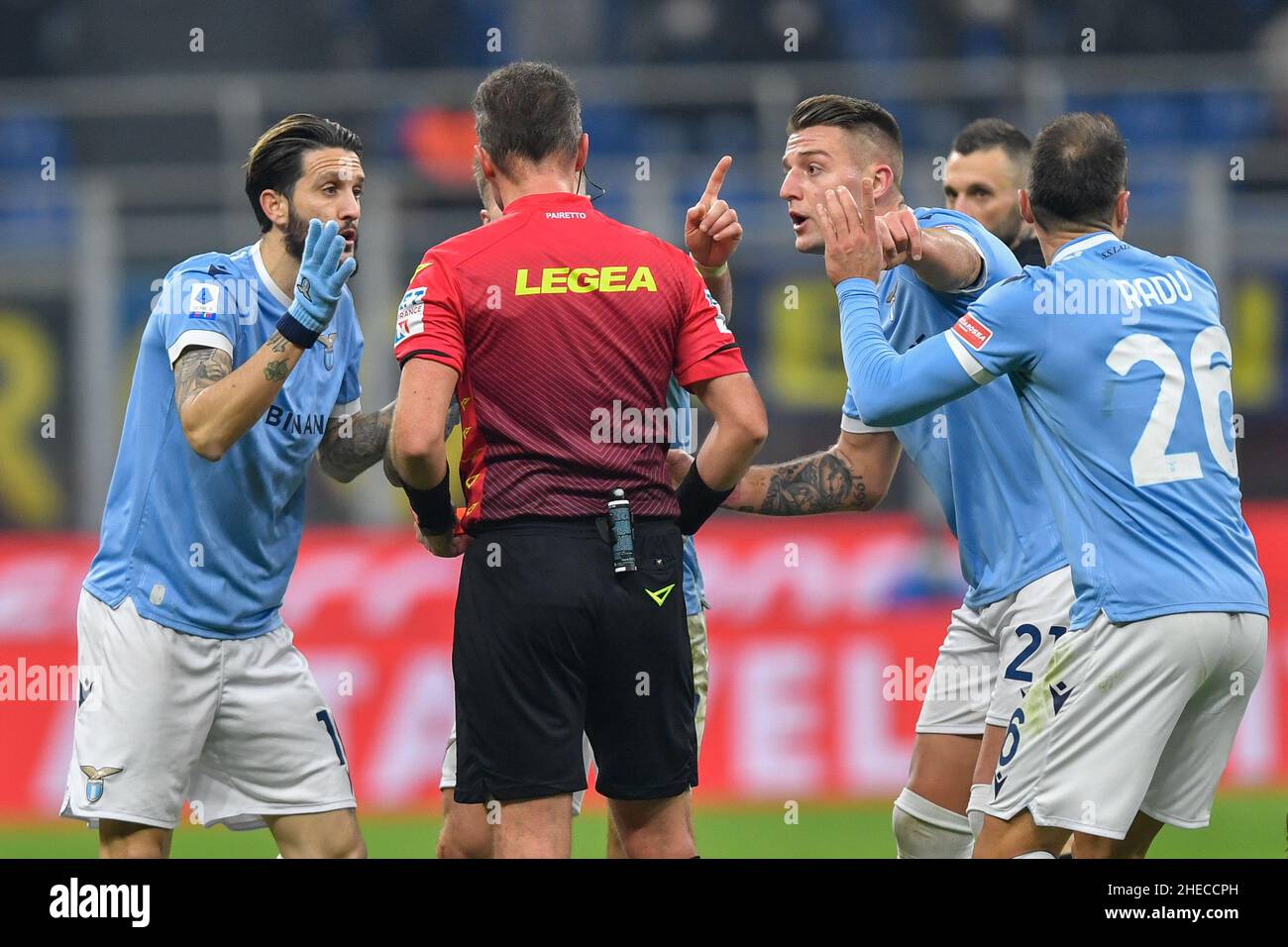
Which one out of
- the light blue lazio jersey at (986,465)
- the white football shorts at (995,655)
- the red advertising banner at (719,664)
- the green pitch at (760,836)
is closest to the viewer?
the white football shorts at (995,655)

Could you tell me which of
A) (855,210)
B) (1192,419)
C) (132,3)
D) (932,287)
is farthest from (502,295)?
(132,3)

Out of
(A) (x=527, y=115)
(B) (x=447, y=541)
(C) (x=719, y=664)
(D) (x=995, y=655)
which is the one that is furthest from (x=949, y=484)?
(C) (x=719, y=664)

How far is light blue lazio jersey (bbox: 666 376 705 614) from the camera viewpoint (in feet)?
19.0

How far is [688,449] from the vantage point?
231 inches

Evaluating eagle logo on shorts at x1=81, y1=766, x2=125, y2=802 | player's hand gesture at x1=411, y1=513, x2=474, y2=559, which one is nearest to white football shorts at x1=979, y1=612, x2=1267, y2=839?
player's hand gesture at x1=411, y1=513, x2=474, y2=559

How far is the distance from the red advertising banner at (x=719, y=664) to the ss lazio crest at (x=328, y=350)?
444 centimetres

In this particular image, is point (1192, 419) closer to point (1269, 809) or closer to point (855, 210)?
point (855, 210)

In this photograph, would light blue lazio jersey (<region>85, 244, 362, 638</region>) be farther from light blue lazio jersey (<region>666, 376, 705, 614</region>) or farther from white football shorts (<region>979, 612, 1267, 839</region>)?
white football shorts (<region>979, 612, 1267, 839</region>)

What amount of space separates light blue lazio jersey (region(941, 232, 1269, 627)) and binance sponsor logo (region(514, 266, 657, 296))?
902 millimetres

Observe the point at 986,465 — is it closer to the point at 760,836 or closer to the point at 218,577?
the point at 218,577

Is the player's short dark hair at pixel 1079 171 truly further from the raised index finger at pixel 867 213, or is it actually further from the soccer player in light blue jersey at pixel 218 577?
the soccer player in light blue jersey at pixel 218 577

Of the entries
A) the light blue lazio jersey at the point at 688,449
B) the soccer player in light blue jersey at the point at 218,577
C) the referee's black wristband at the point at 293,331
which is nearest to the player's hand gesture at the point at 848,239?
the light blue lazio jersey at the point at 688,449

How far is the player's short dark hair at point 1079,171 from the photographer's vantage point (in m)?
4.78

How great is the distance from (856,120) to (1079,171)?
3.44ft
